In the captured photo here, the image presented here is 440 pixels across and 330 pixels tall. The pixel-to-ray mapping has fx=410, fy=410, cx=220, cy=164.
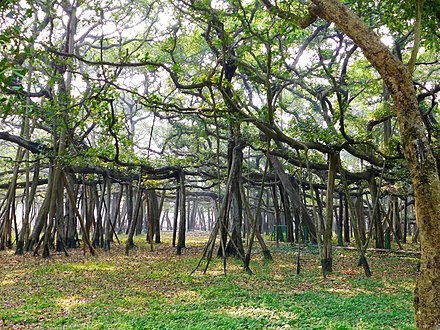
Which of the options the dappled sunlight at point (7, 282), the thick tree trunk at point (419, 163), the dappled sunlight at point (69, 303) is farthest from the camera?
the dappled sunlight at point (7, 282)

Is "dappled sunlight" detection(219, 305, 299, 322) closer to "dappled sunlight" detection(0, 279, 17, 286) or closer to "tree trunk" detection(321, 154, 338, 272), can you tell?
"tree trunk" detection(321, 154, 338, 272)

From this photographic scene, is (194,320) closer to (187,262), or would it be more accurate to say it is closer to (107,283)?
(107,283)

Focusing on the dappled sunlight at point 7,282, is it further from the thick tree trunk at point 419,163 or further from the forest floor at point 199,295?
the thick tree trunk at point 419,163

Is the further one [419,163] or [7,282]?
[7,282]

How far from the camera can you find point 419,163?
10.7 feet

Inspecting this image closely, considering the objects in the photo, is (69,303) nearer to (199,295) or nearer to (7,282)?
(199,295)

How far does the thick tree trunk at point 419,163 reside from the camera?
10.1ft

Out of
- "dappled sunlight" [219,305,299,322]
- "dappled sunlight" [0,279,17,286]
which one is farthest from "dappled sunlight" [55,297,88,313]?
Answer: "dappled sunlight" [219,305,299,322]

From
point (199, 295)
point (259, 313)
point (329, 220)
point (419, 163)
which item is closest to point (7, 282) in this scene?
point (199, 295)

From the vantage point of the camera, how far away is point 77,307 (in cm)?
553

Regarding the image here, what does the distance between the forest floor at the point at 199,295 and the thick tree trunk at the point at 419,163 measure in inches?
57.3

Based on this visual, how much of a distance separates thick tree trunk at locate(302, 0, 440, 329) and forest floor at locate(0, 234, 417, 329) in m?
1.46

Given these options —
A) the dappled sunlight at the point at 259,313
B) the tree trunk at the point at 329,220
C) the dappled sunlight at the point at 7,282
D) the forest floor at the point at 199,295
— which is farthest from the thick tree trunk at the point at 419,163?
the dappled sunlight at the point at 7,282

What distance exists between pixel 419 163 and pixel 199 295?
404 cm
